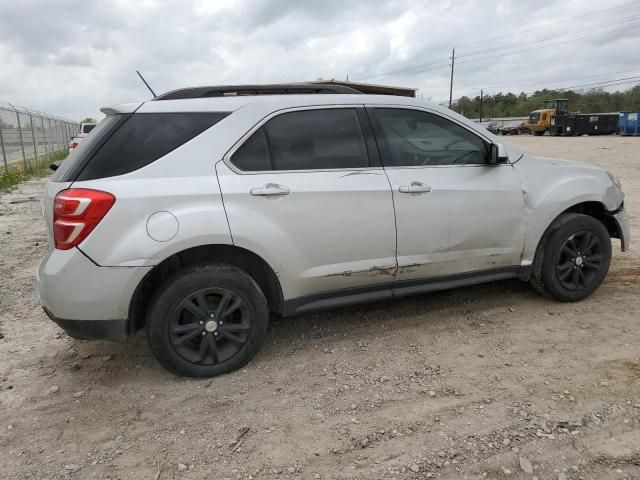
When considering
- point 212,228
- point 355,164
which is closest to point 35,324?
point 212,228

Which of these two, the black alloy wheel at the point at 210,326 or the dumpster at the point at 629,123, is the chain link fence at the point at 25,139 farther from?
the dumpster at the point at 629,123

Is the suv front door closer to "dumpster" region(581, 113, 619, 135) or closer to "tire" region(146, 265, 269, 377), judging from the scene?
"tire" region(146, 265, 269, 377)

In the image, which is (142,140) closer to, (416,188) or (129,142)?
(129,142)

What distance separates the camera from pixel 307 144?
3.21 meters

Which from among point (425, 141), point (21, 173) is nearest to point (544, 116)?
point (21, 173)

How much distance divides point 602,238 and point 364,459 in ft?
9.67

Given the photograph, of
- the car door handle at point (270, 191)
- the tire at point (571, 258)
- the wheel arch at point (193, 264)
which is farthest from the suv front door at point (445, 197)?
the wheel arch at point (193, 264)

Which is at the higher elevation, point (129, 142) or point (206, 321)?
point (129, 142)

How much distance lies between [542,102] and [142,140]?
9108 centimetres

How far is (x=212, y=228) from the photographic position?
113 inches

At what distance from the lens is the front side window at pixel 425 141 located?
346cm

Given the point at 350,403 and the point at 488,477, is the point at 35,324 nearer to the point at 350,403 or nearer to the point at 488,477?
the point at 350,403

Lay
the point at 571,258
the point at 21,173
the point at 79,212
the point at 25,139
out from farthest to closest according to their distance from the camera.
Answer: the point at 25,139
the point at 21,173
the point at 571,258
the point at 79,212

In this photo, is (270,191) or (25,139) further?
(25,139)
